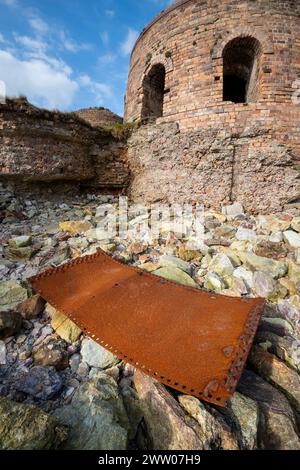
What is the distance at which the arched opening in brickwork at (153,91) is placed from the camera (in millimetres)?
5344

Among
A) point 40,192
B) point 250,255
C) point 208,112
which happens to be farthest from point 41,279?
point 208,112

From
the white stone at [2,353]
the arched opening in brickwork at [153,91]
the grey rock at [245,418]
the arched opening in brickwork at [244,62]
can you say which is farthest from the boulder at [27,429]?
the arched opening in brickwork at [244,62]

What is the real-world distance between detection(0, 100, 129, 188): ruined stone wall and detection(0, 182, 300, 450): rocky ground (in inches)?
79.0

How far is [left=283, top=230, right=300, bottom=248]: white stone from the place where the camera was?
3.04 m

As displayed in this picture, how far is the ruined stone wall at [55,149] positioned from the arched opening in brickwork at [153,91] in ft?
3.70

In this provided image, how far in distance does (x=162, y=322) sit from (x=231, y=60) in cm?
619

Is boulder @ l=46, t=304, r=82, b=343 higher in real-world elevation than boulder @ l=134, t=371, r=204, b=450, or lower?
higher

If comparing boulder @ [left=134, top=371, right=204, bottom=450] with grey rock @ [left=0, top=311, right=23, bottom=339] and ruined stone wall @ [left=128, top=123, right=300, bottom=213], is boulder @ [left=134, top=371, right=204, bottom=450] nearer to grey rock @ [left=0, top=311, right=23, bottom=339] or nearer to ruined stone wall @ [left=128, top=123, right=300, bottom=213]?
grey rock @ [left=0, top=311, right=23, bottom=339]

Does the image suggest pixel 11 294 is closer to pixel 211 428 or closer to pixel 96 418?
pixel 96 418

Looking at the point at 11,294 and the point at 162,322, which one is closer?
the point at 162,322

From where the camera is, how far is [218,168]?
14.6 feet

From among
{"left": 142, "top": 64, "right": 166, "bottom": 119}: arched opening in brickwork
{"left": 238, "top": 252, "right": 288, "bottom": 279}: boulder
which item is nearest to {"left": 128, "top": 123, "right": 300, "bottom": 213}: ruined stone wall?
{"left": 142, "top": 64, "right": 166, "bottom": 119}: arched opening in brickwork

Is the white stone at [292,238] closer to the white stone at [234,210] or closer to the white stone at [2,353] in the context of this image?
the white stone at [234,210]

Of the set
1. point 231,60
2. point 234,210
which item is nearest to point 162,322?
point 234,210
